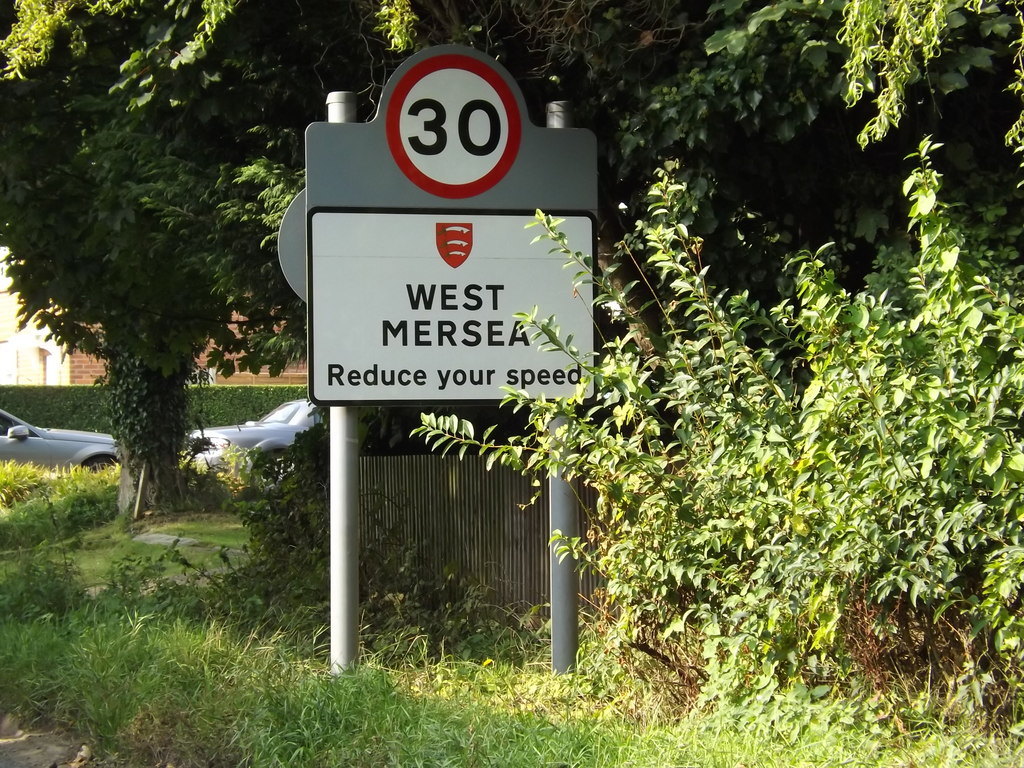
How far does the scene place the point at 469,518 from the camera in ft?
22.6

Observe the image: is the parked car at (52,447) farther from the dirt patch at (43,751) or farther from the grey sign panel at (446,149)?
the grey sign panel at (446,149)

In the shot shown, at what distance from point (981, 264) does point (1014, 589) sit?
59.5 inches

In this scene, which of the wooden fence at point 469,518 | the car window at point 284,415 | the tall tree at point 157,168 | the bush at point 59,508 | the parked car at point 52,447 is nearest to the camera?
the tall tree at point 157,168

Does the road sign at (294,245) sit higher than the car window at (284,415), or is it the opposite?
the road sign at (294,245)

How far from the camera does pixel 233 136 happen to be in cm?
750

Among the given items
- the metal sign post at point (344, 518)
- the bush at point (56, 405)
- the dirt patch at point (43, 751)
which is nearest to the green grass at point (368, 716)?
the dirt patch at point (43, 751)

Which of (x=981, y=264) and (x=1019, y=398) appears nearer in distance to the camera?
(x=1019, y=398)

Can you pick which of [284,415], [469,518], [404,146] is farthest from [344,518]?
[284,415]

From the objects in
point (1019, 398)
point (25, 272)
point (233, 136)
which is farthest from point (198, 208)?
point (1019, 398)

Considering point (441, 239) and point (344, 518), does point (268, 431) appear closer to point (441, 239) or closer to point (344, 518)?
point (344, 518)

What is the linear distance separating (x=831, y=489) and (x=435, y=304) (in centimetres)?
193

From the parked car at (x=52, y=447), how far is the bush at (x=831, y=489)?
1647cm

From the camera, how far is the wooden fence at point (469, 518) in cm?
654

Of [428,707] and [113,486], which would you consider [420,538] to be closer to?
[428,707]
